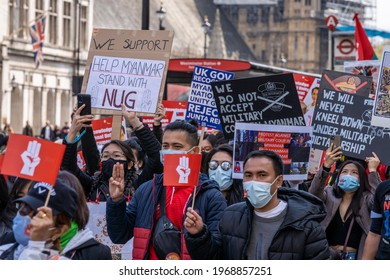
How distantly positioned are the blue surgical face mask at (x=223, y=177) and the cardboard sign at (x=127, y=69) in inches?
40.2

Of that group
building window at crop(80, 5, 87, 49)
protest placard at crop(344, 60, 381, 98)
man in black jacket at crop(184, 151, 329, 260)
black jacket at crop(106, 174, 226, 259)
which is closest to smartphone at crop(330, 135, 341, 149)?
black jacket at crop(106, 174, 226, 259)

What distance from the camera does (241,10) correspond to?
4606 inches

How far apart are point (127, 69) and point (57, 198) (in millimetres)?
4646

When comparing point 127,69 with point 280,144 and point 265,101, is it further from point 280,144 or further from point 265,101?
point 280,144

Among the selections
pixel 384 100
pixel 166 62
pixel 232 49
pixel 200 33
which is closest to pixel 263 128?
pixel 384 100

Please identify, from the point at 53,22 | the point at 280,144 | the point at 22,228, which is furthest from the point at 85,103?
the point at 53,22

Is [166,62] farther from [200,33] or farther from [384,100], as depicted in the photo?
[200,33]

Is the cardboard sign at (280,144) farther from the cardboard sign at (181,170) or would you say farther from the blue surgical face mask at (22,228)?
the blue surgical face mask at (22,228)

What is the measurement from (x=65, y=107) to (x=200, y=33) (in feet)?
111

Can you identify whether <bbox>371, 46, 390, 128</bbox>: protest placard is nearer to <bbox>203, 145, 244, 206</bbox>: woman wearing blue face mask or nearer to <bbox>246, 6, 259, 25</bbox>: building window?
<bbox>203, 145, 244, 206</bbox>: woman wearing blue face mask

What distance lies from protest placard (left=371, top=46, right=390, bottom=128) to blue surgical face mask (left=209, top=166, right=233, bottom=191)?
105 cm

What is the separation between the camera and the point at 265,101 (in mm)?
10070

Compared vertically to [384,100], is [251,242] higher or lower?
lower
